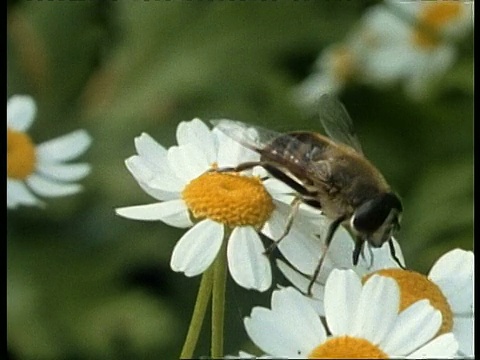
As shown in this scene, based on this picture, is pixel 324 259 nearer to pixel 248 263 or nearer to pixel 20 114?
pixel 248 263

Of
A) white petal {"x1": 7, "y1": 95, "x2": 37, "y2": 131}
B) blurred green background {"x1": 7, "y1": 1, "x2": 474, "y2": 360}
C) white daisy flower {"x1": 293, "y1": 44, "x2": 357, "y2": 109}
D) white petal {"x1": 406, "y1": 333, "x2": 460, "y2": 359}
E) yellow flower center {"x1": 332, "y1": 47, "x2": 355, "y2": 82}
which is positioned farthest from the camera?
yellow flower center {"x1": 332, "y1": 47, "x2": 355, "y2": 82}

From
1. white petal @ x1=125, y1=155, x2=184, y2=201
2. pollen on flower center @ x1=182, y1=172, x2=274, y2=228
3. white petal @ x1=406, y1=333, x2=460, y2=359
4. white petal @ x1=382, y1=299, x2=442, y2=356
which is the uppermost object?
white petal @ x1=125, y1=155, x2=184, y2=201

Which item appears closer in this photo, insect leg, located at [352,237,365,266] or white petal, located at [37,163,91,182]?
insect leg, located at [352,237,365,266]

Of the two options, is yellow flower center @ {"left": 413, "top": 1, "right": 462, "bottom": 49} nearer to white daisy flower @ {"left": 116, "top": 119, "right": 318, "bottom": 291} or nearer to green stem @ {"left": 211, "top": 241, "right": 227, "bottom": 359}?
white daisy flower @ {"left": 116, "top": 119, "right": 318, "bottom": 291}

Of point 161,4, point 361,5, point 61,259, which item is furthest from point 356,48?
point 61,259

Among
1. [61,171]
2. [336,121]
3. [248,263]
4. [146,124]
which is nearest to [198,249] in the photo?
[248,263]

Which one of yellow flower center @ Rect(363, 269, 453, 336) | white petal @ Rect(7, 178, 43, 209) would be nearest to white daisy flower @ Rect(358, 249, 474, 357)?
yellow flower center @ Rect(363, 269, 453, 336)

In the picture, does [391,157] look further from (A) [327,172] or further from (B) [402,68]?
(A) [327,172]

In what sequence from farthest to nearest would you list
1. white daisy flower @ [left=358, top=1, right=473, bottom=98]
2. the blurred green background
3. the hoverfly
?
white daisy flower @ [left=358, top=1, right=473, bottom=98]
the blurred green background
the hoverfly
